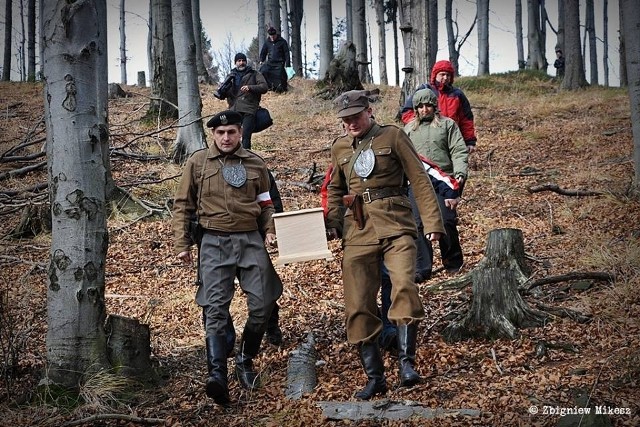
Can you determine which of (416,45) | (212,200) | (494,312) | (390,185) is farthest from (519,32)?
(212,200)

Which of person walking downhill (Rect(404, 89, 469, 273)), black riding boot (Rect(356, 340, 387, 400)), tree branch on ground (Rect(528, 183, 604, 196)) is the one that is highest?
person walking downhill (Rect(404, 89, 469, 273))

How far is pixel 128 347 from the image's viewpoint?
17.6 feet

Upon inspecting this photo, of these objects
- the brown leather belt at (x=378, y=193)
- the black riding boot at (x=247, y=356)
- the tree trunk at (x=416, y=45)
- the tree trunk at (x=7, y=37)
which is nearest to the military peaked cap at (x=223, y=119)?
the brown leather belt at (x=378, y=193)

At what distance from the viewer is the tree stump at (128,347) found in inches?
208

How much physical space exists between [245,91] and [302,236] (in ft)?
20.5

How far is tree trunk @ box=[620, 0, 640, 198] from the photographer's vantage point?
31.2ft

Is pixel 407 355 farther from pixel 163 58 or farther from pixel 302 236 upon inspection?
pixel 163 58

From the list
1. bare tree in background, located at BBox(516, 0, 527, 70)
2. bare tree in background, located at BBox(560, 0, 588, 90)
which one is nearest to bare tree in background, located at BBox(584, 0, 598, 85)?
bare tree in background, located at BBox(516, 0, 527, 70)

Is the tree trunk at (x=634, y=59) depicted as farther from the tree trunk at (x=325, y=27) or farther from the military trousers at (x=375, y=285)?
the tree trunk at (x=325, y=27)

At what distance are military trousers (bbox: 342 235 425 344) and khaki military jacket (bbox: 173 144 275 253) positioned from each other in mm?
877

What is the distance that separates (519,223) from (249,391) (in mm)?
5666

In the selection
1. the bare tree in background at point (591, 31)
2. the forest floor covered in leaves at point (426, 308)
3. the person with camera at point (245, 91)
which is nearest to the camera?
the forest floor covered in leaves at point (426, 308)

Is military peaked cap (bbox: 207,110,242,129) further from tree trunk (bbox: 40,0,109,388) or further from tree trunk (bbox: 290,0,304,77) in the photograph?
tree trunk (bbox: 290,0,304,77)

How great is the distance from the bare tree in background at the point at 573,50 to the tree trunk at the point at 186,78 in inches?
576
